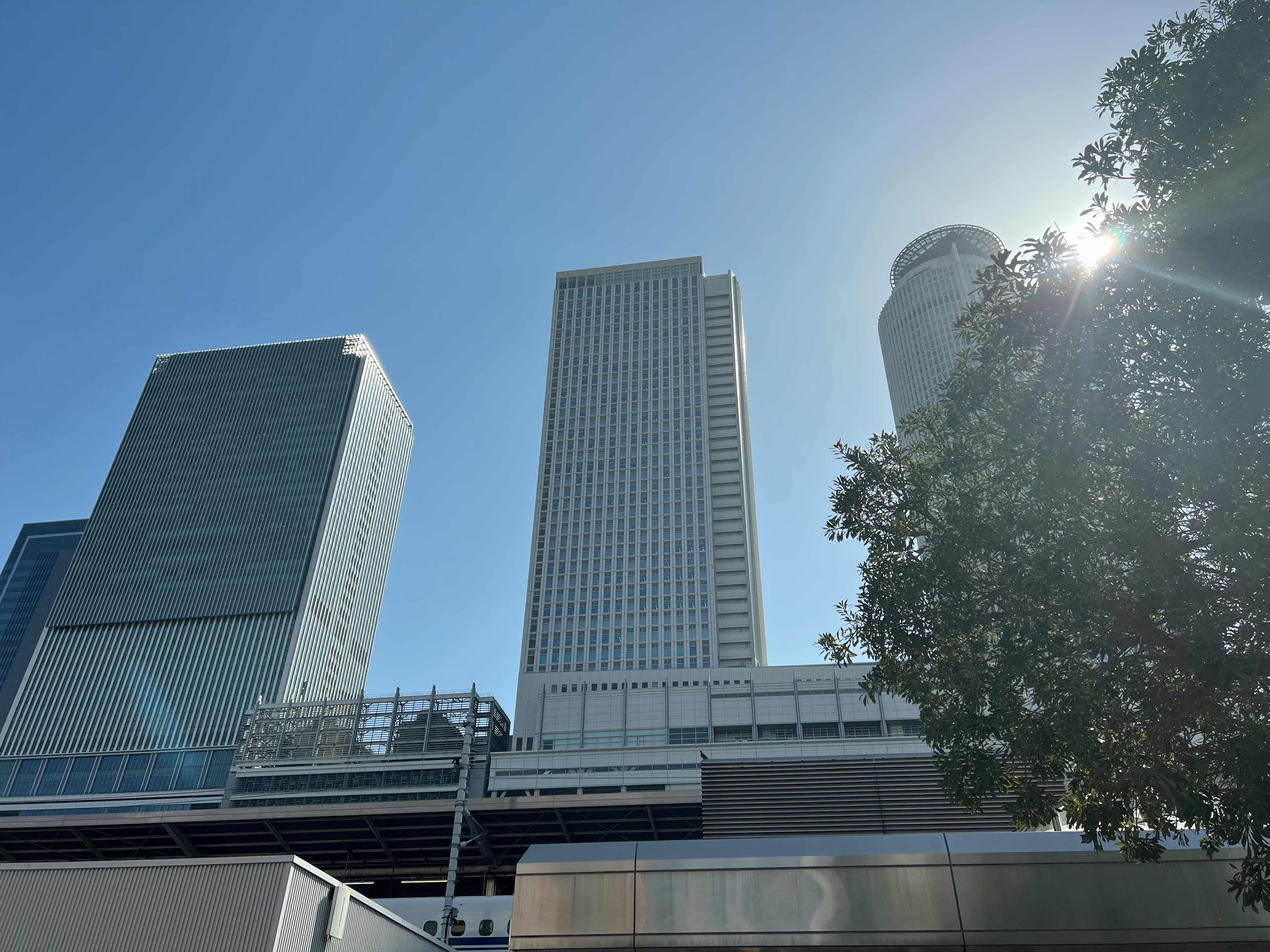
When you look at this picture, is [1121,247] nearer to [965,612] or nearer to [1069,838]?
[965,612]

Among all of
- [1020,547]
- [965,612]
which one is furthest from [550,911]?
[1020,547]

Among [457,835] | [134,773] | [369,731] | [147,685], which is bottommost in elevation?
[457,835]

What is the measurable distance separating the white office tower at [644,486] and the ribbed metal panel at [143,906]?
83.4 metres

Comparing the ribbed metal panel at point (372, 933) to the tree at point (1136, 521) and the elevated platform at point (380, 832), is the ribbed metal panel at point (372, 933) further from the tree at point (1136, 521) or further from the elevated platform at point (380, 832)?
the elevated platform at point (380, 832)

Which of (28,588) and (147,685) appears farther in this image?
(28,588)

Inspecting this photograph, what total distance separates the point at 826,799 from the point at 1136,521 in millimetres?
18906

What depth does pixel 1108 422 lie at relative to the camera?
14344 mm

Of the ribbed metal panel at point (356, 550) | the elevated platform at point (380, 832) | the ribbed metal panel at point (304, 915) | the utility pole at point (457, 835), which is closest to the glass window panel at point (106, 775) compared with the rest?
the ribbed metal panel at point (356, 550)

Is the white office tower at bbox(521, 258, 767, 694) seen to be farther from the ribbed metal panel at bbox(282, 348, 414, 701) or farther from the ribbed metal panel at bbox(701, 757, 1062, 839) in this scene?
the ribbed metal panel at bbox(701, 757, 1062, 839)

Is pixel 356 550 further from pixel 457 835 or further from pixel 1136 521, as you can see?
pixel 1136 521

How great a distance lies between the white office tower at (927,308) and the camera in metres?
166

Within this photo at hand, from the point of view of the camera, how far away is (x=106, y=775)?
105562mm

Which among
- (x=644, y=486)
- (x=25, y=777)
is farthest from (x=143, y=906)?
(x=25, y=777)

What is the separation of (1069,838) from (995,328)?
31.8 ft
